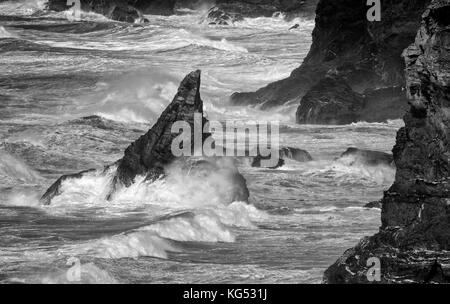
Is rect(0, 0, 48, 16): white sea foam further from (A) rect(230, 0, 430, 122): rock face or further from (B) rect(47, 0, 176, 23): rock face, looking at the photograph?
(A) rect(230, 0, 430, 122): rock face

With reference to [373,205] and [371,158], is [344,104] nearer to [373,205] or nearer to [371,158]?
[371,158]

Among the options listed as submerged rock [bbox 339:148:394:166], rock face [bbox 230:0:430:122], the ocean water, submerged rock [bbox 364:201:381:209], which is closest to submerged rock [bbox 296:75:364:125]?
the ocean water

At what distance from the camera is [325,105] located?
38.8m

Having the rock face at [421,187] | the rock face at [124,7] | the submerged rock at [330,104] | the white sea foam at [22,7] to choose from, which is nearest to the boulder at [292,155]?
the submerged rock at [330,104]

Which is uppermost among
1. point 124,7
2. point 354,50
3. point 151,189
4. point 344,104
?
point 354,50

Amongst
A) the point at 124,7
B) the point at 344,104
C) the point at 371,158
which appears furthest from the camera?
the point at 124,7

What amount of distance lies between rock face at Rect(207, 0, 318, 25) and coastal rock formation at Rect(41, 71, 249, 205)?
48.7 metres

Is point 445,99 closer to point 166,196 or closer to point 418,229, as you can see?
point 418,229

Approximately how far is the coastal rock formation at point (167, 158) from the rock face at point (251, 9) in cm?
4874

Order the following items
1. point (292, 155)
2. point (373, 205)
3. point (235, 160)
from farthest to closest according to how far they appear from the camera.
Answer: point (292, 155), point (235, 160), point (373, 205)

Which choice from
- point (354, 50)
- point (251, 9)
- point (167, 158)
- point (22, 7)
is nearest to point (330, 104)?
point (354, 50)

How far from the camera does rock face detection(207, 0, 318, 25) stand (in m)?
75.1

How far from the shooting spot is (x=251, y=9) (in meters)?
76.4

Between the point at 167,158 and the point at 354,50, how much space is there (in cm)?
1830
